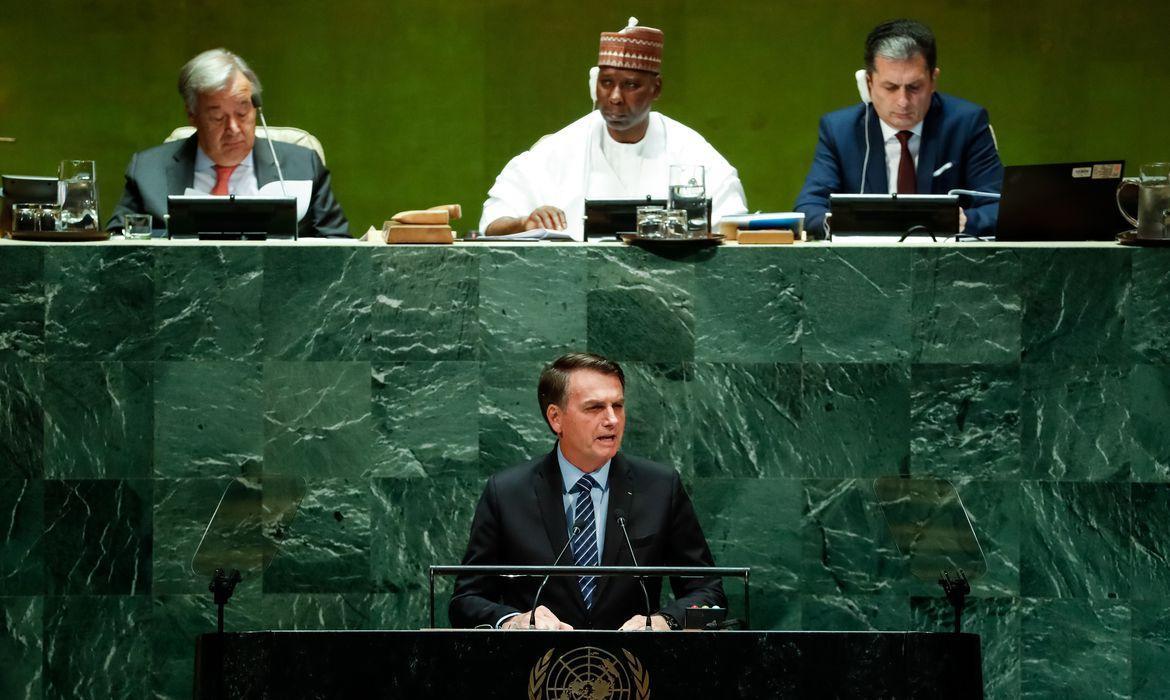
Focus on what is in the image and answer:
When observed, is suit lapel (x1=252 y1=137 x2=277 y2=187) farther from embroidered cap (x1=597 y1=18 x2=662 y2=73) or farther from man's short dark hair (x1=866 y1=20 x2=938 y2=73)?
man's short dark hair (x1=866 y1=20 x2=938 y2=73)

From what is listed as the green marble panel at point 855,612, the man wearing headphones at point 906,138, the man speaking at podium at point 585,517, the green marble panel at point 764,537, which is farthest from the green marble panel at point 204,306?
the man wearing headphones at point 906,138

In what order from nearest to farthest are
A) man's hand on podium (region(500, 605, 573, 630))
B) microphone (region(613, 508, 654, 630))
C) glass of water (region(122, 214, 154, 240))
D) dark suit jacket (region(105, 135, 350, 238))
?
microphone (region(613, 508, 654, 630)) < man's hand on podium (region(500, 605, 573, 630)) < glass of water (region(122, 214, 154, 240)) < dark suit jacket (region(105, 135, 350, 238))

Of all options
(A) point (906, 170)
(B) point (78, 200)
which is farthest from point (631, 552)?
(A) point (906, 170)

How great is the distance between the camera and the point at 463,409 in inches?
164

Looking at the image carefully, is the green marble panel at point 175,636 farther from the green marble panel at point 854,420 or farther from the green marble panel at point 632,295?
the green marble panel at point 854,420

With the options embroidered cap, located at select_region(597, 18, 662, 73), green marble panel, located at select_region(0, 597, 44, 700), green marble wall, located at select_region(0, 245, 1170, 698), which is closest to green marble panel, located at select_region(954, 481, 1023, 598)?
green marble wall, located at select_region(0, 245, 1170, 698)

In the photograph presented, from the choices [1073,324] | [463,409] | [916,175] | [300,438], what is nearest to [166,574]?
[300,438]

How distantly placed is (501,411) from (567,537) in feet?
1.93

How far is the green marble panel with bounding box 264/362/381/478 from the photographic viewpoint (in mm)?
4152

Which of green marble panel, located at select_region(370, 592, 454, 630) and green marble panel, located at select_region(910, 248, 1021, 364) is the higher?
green marble panel, located at select_region(910, 248, 1021, 364)

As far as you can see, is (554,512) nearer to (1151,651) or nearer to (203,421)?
(203,421)

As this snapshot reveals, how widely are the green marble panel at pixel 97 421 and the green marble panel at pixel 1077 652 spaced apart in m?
2.40

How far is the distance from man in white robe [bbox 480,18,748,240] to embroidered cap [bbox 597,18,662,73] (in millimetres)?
13

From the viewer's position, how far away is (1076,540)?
4.09 meters
